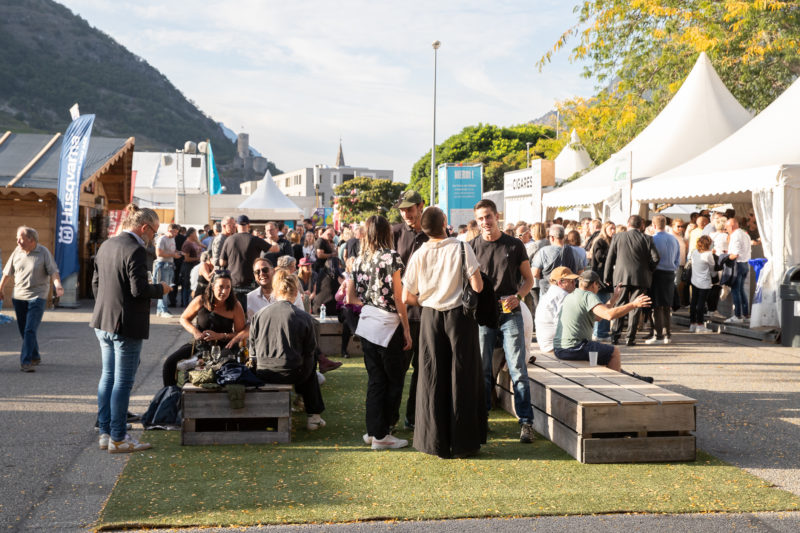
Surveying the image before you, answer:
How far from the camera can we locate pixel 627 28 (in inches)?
997

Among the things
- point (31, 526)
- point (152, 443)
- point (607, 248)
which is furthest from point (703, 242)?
point (31, 526)

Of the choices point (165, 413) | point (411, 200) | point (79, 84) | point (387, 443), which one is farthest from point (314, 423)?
point (79, 84)

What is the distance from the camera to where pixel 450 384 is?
5.92 metres

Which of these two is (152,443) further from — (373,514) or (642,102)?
(642,102)

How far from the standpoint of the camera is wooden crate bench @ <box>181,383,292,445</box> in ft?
20.8

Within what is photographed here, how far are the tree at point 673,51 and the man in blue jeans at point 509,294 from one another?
17.8 m

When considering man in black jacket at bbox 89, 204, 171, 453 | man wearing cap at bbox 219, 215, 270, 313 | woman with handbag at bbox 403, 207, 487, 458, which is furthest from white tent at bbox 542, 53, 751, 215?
man in black jacket at bbox 89, 204, 171, 453

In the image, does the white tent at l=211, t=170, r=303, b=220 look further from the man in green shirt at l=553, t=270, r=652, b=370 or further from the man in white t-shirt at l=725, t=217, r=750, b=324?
the man in green shirt at l=553, t=270, r=652, b=370

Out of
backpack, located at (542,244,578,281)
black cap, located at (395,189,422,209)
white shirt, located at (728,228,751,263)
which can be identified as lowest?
backpack, located at (542,244,578,281)

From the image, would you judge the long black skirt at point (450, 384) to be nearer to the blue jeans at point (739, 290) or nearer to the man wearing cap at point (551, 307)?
the man wearing cap at point (551, 307)

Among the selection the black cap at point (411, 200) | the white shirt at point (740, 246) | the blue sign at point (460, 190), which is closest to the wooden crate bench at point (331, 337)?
the black cap at point (411, 200)

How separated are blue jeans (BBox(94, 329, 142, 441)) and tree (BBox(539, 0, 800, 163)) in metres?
20.2

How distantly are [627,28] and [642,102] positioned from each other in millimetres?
2415

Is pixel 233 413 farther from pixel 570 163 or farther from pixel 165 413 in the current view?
pixel 570 163
